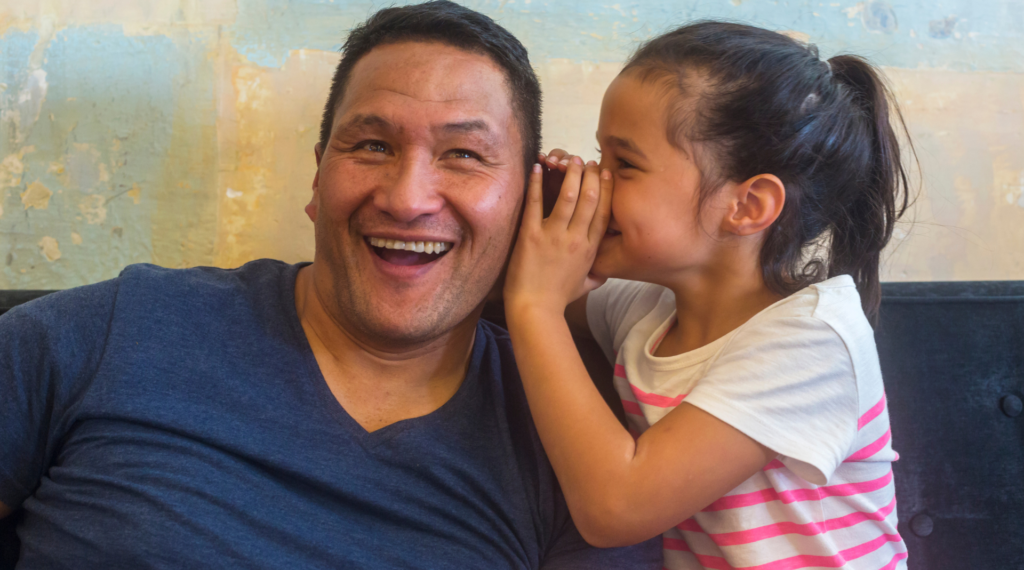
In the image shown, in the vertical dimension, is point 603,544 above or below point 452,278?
below

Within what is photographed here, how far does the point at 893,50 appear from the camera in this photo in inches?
76.2

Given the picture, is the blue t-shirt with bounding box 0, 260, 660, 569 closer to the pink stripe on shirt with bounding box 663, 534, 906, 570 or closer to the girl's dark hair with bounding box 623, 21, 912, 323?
the pink stripe on shirt with bounding box 663, 534, 906, 570

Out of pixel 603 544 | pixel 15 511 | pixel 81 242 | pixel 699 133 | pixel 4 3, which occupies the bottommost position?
pixel 603 544

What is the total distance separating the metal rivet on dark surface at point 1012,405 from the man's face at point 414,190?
1396mm

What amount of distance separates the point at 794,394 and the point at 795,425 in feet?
0.17

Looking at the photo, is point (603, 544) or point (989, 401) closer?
point (603, 544)

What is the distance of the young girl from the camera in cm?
110

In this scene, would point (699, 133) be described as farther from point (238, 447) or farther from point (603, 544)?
point (238, 447)

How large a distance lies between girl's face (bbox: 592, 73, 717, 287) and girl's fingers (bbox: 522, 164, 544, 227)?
14cm

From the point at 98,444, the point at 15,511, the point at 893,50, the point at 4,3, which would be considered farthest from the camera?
the point at 893,50

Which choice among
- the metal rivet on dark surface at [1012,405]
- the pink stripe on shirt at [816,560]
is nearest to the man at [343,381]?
the pink stripe on shirt at [816,560]

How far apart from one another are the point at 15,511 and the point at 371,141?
913 mm

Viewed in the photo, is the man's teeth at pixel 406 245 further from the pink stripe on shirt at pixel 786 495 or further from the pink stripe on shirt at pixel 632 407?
the pink stripe on shirt at pixel 786 495

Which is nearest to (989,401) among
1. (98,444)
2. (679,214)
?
(679,214)
